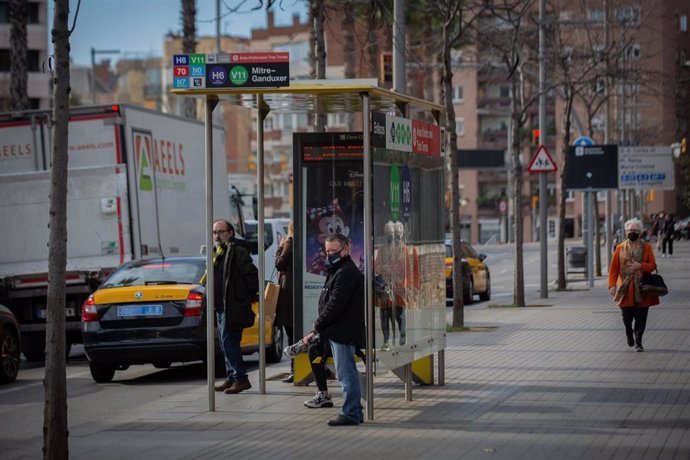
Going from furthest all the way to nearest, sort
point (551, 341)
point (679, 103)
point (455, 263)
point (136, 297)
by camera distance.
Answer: point (679, 103), point (455, 263), point (551, 341), point (136, 297)

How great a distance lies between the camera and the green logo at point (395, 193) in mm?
13055

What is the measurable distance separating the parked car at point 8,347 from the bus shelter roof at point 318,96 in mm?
5157

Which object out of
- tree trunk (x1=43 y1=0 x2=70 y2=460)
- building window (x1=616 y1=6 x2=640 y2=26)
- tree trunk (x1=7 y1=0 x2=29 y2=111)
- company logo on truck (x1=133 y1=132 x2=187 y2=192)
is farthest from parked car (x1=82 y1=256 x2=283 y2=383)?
building window (x1=616 y1=6 x2=640 y2=26)

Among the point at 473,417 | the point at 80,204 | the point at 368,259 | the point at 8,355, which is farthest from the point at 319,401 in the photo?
the point at 80,204

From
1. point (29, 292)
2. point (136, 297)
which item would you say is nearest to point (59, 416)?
point (136, 297)

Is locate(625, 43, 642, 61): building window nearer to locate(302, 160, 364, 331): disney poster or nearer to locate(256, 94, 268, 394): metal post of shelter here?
locate(302, 160, 364, 331): disney poster

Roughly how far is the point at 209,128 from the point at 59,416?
14.3 ft

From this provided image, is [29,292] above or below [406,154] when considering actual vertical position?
below

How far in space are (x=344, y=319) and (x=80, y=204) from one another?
1115cm

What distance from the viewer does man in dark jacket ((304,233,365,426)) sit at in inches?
470

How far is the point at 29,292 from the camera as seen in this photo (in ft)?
69.6

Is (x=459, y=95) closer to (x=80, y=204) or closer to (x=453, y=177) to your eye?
(x=453, y=177)

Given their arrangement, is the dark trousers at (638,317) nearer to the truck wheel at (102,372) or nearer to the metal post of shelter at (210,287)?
the truck wheel at (102,372)

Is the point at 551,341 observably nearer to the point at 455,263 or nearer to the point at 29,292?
the point at 455,263
